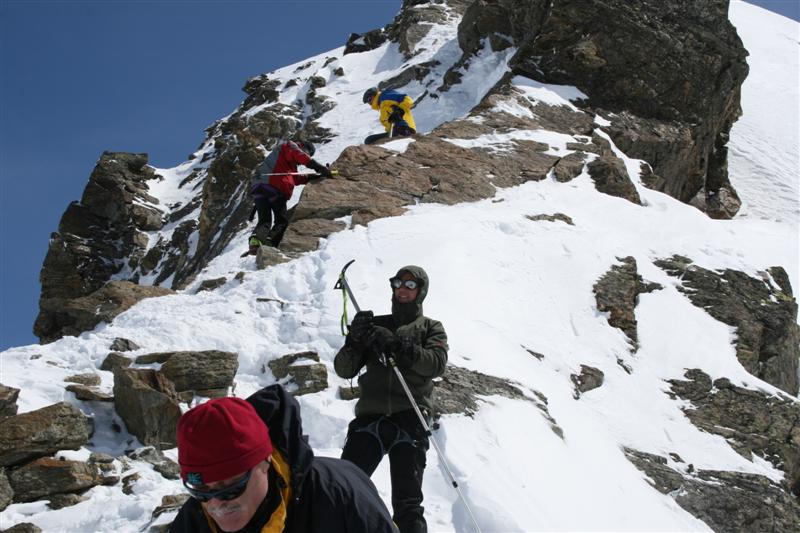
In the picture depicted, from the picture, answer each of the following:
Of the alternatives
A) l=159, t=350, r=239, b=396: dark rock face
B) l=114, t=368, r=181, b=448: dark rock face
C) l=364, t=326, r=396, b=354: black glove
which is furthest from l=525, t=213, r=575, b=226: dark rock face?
l=364, t=326, r=396, b=354: black glove

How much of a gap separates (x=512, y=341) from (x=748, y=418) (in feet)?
11.8

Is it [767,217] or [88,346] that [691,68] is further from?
[88,346]

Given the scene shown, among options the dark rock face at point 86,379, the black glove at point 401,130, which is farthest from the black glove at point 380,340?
the black glove at point 401,130

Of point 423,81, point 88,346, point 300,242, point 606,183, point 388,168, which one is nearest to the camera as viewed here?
point 88,346

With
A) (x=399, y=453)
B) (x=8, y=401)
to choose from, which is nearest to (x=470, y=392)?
(x=399, y=453)

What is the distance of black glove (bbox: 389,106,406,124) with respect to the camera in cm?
1941

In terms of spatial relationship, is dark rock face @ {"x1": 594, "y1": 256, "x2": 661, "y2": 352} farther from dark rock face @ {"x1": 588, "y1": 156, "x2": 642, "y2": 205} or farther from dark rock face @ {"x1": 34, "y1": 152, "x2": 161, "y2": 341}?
dark rock face @ {"x1": 34, "y1": 152, "x2": 161, "y2": 341}

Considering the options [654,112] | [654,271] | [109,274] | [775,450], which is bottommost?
[109,274]

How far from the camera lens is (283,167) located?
13633 millimetres

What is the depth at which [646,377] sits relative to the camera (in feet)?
36.0

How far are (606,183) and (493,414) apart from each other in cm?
1130

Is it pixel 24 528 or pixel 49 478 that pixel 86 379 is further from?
pixel 24 528

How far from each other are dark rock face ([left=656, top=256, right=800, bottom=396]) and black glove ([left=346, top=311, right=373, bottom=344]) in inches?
352

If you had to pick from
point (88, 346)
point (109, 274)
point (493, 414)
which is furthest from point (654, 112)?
point (109, 274)
